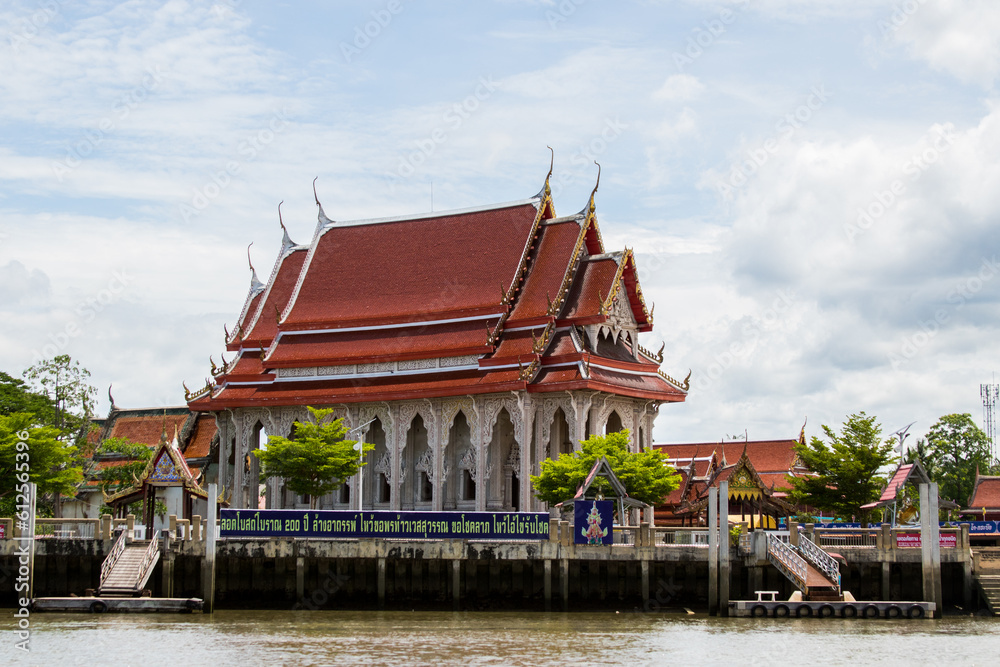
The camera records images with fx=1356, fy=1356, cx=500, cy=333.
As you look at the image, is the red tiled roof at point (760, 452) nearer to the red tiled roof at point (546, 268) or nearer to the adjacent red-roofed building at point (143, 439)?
the red tiled roof at point (546, 268)

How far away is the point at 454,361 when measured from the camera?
Result: 49750 mm

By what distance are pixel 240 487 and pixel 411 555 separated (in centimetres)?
2171

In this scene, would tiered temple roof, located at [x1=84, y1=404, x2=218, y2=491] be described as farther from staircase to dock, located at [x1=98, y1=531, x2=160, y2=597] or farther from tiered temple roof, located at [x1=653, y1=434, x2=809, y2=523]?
staircase to dock, located at [x1=98, y1=531, x2=160, y2=597]

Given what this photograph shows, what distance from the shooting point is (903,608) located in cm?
3053

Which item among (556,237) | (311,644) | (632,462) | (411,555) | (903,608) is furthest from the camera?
(556,237)

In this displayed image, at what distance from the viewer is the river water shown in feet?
79.8

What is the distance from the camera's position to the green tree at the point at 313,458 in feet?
144

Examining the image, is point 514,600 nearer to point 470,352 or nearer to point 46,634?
point 46,634

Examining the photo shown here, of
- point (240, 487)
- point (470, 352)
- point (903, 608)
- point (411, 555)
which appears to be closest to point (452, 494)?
point (470, 352)

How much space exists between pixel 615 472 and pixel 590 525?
8.30m

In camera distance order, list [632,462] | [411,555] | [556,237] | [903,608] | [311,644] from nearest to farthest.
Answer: [311,644] → [903,608] → [411,555] → [632,462] → [556,237]

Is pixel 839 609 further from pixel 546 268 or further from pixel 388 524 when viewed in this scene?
pixel 546 268

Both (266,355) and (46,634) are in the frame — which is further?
(266,355)

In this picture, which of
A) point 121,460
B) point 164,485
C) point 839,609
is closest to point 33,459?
point 164,485
